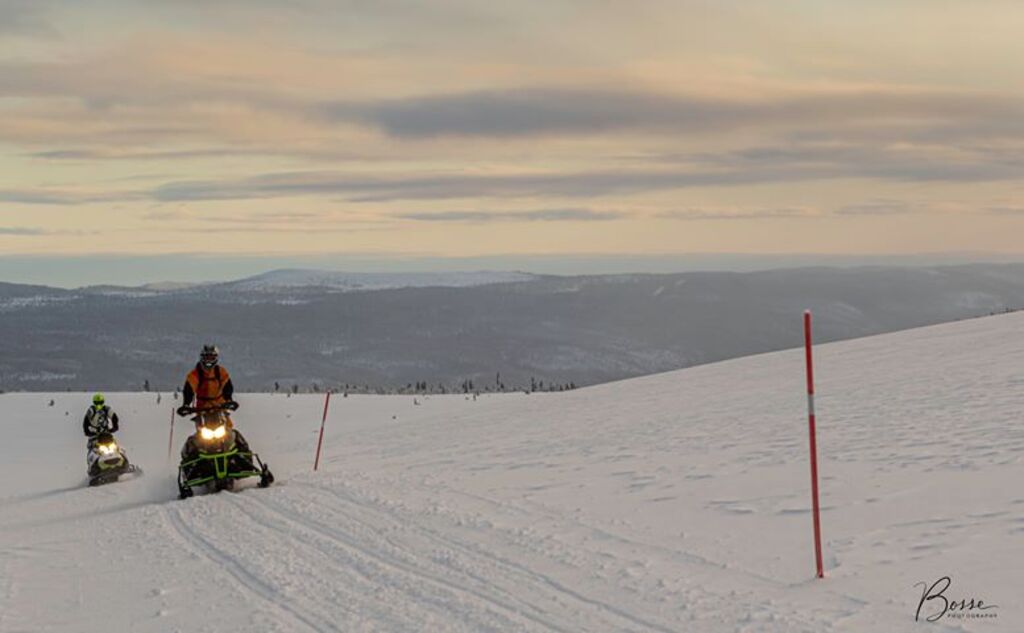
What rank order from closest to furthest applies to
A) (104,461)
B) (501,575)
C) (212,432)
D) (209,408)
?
(501,575) → (212,432) → (209,408) → (104,461)

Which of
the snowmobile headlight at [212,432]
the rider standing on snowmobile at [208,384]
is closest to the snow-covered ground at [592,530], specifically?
the snowmobile headlight at [212,432]

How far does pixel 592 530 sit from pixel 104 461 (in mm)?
11785

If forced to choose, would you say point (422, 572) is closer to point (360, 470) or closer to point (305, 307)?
point (360, 470)

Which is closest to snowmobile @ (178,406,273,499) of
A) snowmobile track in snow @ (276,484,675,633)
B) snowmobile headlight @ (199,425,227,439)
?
snowmobile headlight @ (199,425,227,439)

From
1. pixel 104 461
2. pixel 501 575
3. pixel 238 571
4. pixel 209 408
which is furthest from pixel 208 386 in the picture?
pixel 501 575

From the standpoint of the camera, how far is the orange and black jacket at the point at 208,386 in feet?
51.9

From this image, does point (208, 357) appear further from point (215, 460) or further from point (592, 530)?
A: point (592, 530)

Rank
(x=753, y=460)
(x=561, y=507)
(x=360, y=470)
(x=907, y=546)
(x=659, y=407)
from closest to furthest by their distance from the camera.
→ (x=907, y=546) < (x=561, y=507) < (x=753, y=460) < (x=360, y=470) < (x=659, y=407)

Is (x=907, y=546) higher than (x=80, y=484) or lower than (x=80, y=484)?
higher

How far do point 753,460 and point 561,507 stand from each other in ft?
9.59

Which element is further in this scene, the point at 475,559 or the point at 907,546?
the point at 475,559

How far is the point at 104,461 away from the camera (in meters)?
19.3

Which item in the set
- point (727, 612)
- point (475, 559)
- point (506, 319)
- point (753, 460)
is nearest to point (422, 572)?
point (475, 559)

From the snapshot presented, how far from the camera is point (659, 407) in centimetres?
2173
